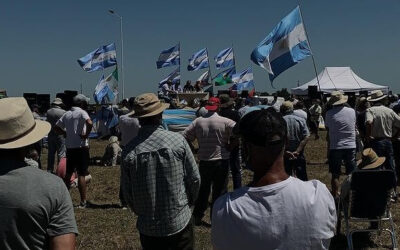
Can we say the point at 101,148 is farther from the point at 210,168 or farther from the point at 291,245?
the point at 291,245

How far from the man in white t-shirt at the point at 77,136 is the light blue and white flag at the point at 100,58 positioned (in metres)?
12.0

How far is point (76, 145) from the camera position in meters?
8.15

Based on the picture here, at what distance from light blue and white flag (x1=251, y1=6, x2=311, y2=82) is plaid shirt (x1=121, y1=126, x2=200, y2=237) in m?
6.06

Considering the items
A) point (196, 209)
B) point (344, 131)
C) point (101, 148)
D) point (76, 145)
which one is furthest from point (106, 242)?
point (101, 148)

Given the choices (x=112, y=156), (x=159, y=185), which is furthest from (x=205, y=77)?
(x=159, y=185)

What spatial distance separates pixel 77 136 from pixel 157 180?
15.1 ft

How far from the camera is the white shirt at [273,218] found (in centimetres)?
202

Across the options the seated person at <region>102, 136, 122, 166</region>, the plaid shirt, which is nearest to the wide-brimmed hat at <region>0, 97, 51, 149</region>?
the plaid shirt

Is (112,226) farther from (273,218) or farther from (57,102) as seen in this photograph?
(273,218)

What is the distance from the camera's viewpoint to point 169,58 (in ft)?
89.4

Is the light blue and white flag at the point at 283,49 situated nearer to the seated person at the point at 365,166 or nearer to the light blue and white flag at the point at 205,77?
the seated person at the point at 365,166

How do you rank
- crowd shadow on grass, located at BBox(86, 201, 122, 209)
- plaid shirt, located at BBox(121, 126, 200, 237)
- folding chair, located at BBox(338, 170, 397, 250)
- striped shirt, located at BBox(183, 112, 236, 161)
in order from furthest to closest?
1. crowd shadow on grass, located at BBox(86, 201, 122, 209)
2. striped shirt, located at BBox(183, 112, 236, 161)
3. folding chair, located at BBox(338, 170, 397, 250)
4. plaid shirt, located at BBox(121, 126, 200, 237)

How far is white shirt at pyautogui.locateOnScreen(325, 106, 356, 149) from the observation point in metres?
→ 7.77

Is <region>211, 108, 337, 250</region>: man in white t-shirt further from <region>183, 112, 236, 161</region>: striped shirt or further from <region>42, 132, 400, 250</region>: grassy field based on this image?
<region>183, 112, 236, 161</region>: striped shirt
